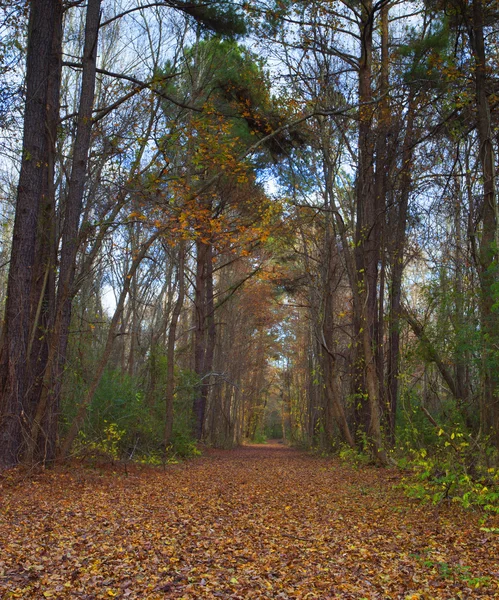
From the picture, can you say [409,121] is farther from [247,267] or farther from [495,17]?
[247,267]

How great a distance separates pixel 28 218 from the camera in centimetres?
741

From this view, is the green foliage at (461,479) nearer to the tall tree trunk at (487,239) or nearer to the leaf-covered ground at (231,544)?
the leaf-covered ground at (231,544)

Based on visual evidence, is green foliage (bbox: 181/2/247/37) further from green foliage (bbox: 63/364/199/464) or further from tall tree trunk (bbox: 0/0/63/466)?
green foliage (bbox: 63/364/199/464)

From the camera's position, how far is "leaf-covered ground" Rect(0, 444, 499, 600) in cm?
336

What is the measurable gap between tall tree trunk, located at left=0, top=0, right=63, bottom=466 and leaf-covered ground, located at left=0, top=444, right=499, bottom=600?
2.92 ft

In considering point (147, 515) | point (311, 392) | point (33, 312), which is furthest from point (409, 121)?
point (311, 392)

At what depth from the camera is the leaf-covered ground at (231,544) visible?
11.0 feet

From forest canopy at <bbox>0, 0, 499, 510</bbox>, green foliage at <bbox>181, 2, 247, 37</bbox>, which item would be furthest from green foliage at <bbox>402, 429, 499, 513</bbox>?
green foliage at <bbox>181, 2, 247, 37</bbox>

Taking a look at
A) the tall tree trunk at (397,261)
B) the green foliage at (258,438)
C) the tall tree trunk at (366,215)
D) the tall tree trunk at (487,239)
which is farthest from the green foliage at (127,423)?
the green foliage at (258,438)

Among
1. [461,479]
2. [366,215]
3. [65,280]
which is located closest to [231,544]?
[461,479]

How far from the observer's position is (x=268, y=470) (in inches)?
451

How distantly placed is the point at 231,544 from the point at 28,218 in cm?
524

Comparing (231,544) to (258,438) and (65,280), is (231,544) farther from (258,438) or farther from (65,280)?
(258,438)

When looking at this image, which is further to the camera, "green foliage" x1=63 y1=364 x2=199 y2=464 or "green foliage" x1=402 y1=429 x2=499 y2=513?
"green foliage" x1=63 y1=364 x2=199 y2=464
